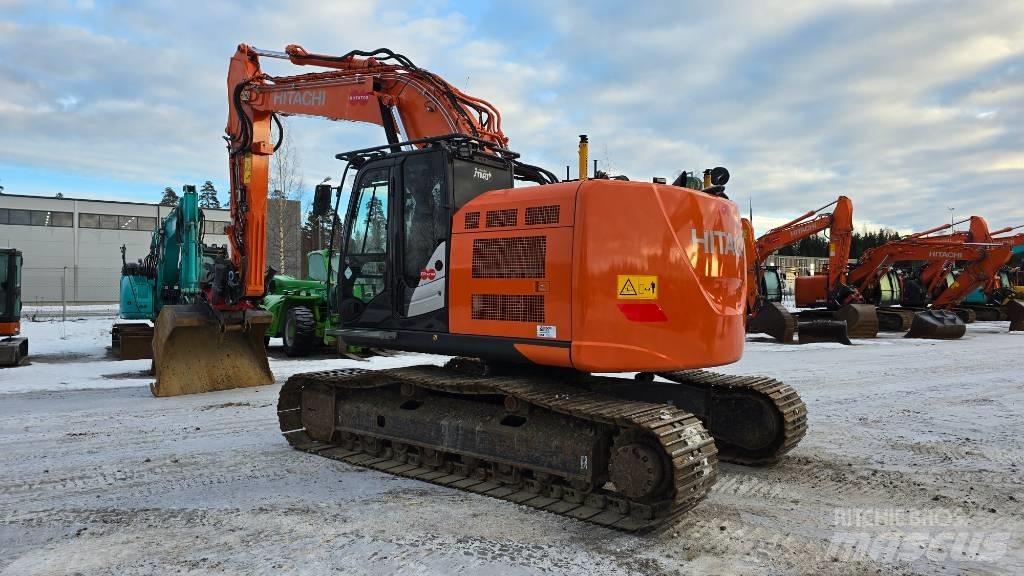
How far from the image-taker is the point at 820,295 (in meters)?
21.9

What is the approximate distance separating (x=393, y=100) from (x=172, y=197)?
77.5 m

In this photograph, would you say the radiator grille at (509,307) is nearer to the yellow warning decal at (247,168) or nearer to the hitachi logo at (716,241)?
the hitachi logo at (716,241)

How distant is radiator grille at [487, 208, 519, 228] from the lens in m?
5.01

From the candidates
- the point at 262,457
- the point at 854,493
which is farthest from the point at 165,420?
the point at 854,493

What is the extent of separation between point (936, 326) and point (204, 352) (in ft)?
65.2

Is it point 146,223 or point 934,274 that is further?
point 146,223

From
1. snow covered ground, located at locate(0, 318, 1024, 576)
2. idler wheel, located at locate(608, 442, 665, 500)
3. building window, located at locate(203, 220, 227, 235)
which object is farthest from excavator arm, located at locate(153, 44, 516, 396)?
building window, located at locate(203, 220, 227, 235)

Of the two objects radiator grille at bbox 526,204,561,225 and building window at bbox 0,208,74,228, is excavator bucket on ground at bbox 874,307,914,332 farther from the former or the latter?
building window at bbox 0,208,74,228

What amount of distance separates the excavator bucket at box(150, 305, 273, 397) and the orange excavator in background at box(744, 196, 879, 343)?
12788 mm

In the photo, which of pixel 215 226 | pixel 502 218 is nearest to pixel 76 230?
pixel 215 226

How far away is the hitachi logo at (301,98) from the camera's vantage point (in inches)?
334

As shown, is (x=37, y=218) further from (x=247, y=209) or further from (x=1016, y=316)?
(x=1016, y=316)

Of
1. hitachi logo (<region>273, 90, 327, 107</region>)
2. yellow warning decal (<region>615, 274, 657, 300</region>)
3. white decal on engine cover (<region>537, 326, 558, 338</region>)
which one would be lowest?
white decal on engine cover (<region>537, 326, 558, 338</region>)

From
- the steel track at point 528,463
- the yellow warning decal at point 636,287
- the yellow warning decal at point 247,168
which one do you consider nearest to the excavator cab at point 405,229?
the steel track at point 528,463
